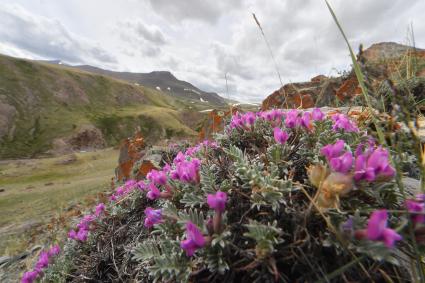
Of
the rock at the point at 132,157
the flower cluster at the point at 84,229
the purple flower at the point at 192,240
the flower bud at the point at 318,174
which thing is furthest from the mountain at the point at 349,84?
the rock at the point at 132,157

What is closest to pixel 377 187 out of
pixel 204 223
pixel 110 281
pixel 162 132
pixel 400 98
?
pixel 400 98

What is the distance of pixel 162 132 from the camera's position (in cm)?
10638

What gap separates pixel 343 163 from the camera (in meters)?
1.75

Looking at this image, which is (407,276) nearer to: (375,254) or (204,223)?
(375,254)

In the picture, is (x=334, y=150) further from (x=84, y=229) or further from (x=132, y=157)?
(x=132, y=157)

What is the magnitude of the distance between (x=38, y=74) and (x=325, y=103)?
139192 millimetres

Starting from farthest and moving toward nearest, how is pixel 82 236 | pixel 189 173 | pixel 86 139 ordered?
1. pixel 86 139
2. pixel 82 236
3. pixel 189 173

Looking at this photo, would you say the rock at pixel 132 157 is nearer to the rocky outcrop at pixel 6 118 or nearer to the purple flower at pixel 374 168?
the purple flower at pixel 374 168

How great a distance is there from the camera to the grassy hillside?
302 feet

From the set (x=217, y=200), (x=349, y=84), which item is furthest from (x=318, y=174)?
(x=349, y=84)

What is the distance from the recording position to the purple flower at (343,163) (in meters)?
1.75

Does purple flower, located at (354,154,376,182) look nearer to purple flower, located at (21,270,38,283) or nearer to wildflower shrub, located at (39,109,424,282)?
wildflower shrub, located at (39,109,424,282)

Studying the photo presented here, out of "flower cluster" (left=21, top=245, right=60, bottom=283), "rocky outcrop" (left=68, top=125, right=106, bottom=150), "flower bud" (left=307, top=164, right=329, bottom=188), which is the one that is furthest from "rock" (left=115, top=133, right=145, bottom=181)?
"rocky outcrop" (left=68, top=125, right=106, bottom=150)

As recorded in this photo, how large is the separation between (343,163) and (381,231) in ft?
1.52
